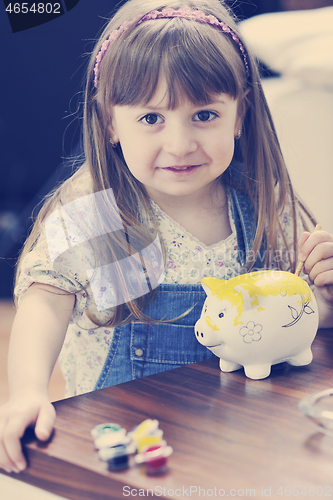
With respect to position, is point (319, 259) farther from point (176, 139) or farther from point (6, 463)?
point (6, 463)

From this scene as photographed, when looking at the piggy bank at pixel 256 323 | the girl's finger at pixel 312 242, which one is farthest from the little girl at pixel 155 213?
the piggy bank at pixel 256 323

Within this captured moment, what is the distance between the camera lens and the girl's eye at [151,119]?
0.56 m

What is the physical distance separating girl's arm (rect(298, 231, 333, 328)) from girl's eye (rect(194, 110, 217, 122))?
7.2 inches

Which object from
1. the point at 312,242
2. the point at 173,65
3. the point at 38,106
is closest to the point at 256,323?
the point at 312,242

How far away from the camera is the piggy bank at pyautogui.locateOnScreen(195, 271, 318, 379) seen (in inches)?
17.1

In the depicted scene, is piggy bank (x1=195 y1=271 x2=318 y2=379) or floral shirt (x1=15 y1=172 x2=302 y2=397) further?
floral shirt (x1=15 y1=172 x2=302 y2=397)

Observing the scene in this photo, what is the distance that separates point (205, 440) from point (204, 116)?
385 millimetres

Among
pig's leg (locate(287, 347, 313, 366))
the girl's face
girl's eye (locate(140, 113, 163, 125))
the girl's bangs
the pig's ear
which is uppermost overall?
the girl's bangs

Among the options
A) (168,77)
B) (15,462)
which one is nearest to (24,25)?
(168,77)

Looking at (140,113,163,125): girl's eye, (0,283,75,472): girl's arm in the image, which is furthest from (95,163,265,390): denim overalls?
(140,113,163,125): girl's eye

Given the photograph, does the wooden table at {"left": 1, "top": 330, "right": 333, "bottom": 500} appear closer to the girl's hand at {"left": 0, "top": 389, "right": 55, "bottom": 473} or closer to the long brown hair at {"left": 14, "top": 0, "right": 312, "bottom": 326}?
the girl's hand at {"left": 0, "top": 389, "right": 55, "bottom": 473}

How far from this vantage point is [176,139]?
0.54m

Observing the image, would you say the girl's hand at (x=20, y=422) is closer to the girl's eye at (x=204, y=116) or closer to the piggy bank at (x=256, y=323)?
the piggy bank at (x=256, y=323)

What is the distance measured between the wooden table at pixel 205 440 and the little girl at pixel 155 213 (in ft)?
0.26
